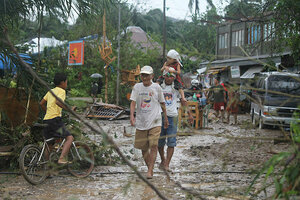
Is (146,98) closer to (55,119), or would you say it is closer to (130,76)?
(55,119)

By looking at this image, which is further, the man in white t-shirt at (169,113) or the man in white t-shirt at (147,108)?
the man in white t-shirt at (169,113)

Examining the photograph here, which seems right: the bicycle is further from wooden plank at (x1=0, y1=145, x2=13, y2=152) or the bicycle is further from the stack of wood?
the stack of wood

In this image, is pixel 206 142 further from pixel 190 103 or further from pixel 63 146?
pixel 63 146

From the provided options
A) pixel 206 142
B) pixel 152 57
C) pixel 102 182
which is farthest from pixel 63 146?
pixel 152 57

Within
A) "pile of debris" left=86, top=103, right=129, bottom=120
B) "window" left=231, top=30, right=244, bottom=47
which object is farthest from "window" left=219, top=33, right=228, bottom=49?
"pile of debris" left=86, top=103, right=129, bottom=120

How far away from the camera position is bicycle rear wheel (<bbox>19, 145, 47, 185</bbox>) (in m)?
6.02

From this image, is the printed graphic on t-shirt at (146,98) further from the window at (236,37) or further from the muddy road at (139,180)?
the window at (236,37)

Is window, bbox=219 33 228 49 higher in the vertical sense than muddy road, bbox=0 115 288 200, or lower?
higher

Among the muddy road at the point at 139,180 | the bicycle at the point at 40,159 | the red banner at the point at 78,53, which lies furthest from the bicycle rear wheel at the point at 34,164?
the red banner at the point at 78,53

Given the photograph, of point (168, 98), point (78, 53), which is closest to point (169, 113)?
point (168, 98)

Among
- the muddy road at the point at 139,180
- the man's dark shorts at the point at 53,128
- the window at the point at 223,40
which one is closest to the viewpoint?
the muddy road at the point at 139,180

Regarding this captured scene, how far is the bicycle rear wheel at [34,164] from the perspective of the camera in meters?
6.02

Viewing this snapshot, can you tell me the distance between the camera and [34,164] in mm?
6172

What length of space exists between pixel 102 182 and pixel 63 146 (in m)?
0.81
